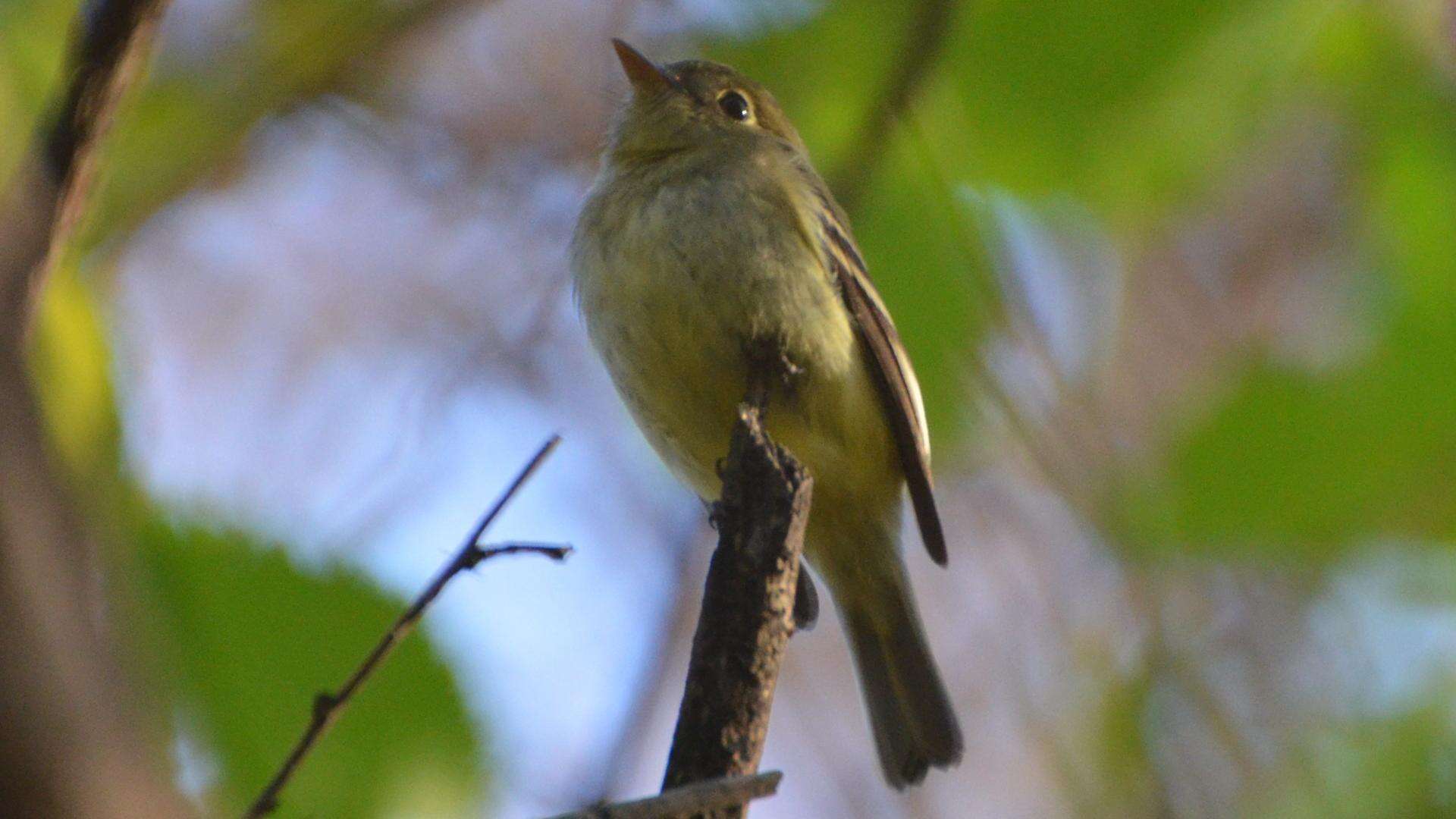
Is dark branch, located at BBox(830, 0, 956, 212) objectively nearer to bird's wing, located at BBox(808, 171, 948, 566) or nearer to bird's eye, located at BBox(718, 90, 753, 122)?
bird's wing, located at BBox(808, 171, 948, 566)

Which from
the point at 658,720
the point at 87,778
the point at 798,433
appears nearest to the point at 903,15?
the point at 798,433

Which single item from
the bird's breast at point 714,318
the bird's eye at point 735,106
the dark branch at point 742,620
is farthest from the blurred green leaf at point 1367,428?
the bird's eye at point 735,106

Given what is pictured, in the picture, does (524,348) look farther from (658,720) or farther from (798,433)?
(798,433)

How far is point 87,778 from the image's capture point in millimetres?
740

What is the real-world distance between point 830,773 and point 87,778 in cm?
462

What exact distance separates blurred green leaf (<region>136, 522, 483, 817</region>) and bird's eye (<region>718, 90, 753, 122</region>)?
261 cm

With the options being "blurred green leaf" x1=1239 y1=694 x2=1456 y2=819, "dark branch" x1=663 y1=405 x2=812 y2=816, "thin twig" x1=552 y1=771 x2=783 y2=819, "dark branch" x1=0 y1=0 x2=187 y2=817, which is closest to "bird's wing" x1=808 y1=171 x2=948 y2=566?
"blurred green leaf" x1=1239 y1=694 x2=1456 y2=819

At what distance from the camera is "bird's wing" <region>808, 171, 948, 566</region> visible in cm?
375

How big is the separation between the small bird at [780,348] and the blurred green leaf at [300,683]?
145cm

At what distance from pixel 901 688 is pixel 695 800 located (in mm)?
2659

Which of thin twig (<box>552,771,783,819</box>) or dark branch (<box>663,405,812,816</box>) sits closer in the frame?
thin twig (<box>552,771,783,819</box>)

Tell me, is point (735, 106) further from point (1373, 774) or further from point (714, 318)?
point (1373, 774)

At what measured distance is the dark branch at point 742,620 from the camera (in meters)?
1.87

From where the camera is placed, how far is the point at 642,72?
4.38 meters
